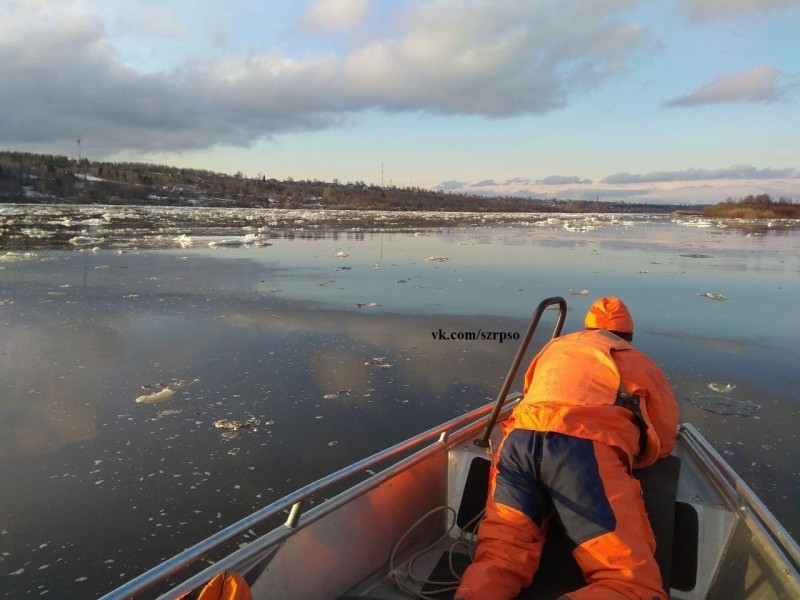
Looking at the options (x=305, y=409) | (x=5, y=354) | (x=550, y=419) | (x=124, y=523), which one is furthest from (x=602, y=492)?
(x=5, y=354)

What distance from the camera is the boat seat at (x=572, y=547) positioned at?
2223mm

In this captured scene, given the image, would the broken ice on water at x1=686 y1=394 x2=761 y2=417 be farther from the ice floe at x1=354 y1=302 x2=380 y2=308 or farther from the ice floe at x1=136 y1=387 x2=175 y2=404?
the ice floe at x1=354 y1=302 x2=380 y2=308

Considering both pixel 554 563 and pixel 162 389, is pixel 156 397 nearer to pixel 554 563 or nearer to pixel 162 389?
pixel 162 389

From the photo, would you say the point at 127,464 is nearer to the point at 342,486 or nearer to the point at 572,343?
the point at 342,486

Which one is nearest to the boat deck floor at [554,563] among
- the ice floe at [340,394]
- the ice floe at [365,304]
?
the ice floe at [340,394]

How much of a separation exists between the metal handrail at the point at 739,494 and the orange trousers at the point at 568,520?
607mm

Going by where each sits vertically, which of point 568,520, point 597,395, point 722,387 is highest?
point 597,395

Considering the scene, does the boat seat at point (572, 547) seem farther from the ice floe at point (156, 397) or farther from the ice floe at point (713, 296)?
the ice floe at point (713, 296)

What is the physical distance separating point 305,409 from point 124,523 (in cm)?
177

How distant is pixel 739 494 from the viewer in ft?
7.97

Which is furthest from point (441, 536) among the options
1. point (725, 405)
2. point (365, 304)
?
point (365, 304)

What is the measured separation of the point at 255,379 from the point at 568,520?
3.89m

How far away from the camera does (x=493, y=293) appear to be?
32.9ft

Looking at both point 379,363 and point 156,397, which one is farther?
point 379,363
